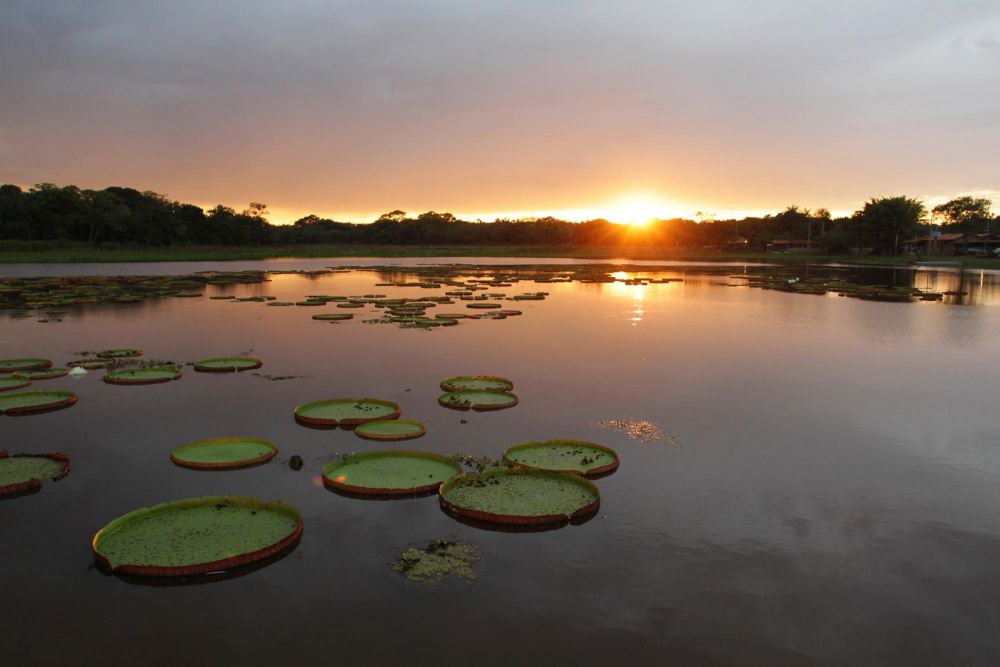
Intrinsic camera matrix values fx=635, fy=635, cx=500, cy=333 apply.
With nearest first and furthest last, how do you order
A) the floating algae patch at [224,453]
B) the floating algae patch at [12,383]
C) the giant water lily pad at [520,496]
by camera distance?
1. the giant water lily pad at [520,496]
2. the floating algae patch at [224,453]
3. the floating algae patch at [12,383]

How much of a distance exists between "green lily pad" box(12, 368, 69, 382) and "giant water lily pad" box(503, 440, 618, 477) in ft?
25.5

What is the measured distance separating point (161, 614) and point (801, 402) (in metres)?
8.13

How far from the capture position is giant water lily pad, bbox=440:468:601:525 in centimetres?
511

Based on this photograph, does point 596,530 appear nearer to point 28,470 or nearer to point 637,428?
point 637,428

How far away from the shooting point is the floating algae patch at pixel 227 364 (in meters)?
10.6

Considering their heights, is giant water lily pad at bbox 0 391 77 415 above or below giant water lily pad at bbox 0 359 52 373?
below

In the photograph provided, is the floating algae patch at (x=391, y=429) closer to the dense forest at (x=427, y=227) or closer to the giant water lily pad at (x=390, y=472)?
the giant water lily pad at (x=390, y=472)

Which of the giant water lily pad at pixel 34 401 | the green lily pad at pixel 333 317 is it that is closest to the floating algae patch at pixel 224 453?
the giant water lily pad at pixel 34 401

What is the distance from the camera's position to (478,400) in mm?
8625

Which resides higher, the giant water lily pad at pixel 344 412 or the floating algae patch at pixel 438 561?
the giant water lily pad at pixel 344 412

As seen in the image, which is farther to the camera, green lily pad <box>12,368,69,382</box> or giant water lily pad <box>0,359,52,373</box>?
giant water lily pad <box>0,359,52,373</box>

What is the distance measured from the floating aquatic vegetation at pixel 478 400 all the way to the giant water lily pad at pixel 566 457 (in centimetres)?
199

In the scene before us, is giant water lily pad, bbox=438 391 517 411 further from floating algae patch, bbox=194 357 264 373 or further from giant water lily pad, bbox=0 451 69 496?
giant water lily pad, bbox=0 451 69 496

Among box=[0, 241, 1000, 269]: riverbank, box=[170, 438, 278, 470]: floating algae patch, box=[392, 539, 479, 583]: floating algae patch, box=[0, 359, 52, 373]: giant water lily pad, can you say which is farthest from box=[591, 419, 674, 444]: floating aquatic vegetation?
box=[0, 241, 1000, 269]: riverbank
